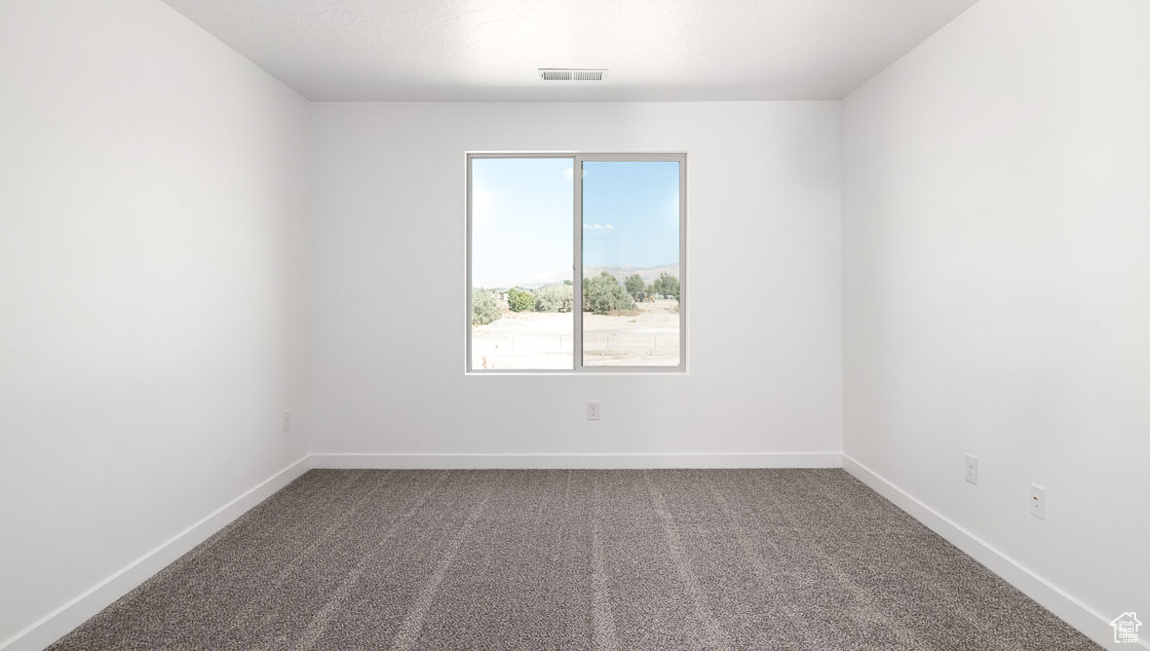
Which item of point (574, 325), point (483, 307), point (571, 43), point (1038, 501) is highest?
point (571, 43)

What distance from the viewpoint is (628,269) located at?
397 cm

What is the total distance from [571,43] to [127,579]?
10.1ft

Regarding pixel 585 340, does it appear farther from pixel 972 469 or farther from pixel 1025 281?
pixel 1025 281

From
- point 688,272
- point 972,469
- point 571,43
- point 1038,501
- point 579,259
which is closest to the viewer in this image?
point 1038,501

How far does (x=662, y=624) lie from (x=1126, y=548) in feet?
4.96

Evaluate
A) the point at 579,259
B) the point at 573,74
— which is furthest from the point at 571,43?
the point at 579,259

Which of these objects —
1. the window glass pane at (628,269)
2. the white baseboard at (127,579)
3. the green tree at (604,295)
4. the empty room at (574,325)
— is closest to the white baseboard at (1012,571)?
the empty room at (574,325)

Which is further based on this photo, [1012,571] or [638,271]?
[638,271]

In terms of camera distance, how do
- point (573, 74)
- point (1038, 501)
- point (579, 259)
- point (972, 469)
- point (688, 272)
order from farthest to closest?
point (579, 259), point (688, 272), point (573, 74), point (972, 469), point (1038, 501)

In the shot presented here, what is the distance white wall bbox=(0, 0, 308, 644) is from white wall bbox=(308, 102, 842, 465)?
22.4 inches

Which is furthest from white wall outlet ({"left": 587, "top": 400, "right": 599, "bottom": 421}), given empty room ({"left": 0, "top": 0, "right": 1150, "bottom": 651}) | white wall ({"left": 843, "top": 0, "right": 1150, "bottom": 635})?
white wall ({"left": 843, "top": 0, "right": 1150, "bottom": 635})

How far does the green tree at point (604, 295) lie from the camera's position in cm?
397

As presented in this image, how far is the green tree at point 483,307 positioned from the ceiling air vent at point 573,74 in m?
1.45

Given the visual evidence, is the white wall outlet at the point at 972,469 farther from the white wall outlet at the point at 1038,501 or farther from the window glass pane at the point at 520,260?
the window glass pane at the point at 520,260
